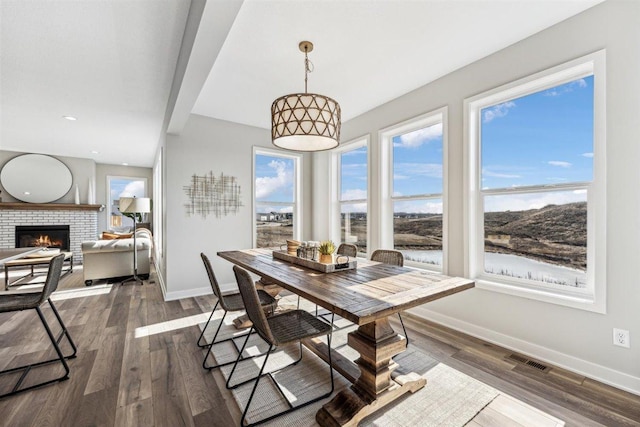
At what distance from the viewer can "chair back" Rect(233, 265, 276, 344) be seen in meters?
1.53

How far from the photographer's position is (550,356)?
85.7 inches

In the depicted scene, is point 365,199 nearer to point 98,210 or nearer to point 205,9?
point 205,9

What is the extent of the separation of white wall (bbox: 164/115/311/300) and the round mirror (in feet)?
15.9

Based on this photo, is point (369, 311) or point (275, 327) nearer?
point (369, 311)

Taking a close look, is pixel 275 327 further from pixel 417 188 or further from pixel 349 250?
pixel 417 188

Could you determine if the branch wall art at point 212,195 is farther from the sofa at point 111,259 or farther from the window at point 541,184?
the window at point 541,184

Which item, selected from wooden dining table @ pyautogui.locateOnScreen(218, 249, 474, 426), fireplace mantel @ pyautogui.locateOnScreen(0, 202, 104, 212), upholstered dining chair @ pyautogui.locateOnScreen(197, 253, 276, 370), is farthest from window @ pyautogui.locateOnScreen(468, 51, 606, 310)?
fireplace mantel @ pyautogui.locateOnScreen(0, 202, 104, 212)

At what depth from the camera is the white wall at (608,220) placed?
184cm

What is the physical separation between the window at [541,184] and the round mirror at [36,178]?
8.49 metres

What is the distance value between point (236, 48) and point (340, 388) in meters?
2.84

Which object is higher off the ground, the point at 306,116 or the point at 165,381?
the point at 306,116

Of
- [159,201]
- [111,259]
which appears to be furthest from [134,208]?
[111,259]

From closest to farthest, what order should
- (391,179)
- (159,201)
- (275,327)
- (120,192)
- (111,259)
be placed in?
1. (275,327)
2. (391,179)
3. (111,259)
4. (159,201)
5. (120,192)

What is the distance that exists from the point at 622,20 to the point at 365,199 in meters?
2.81
